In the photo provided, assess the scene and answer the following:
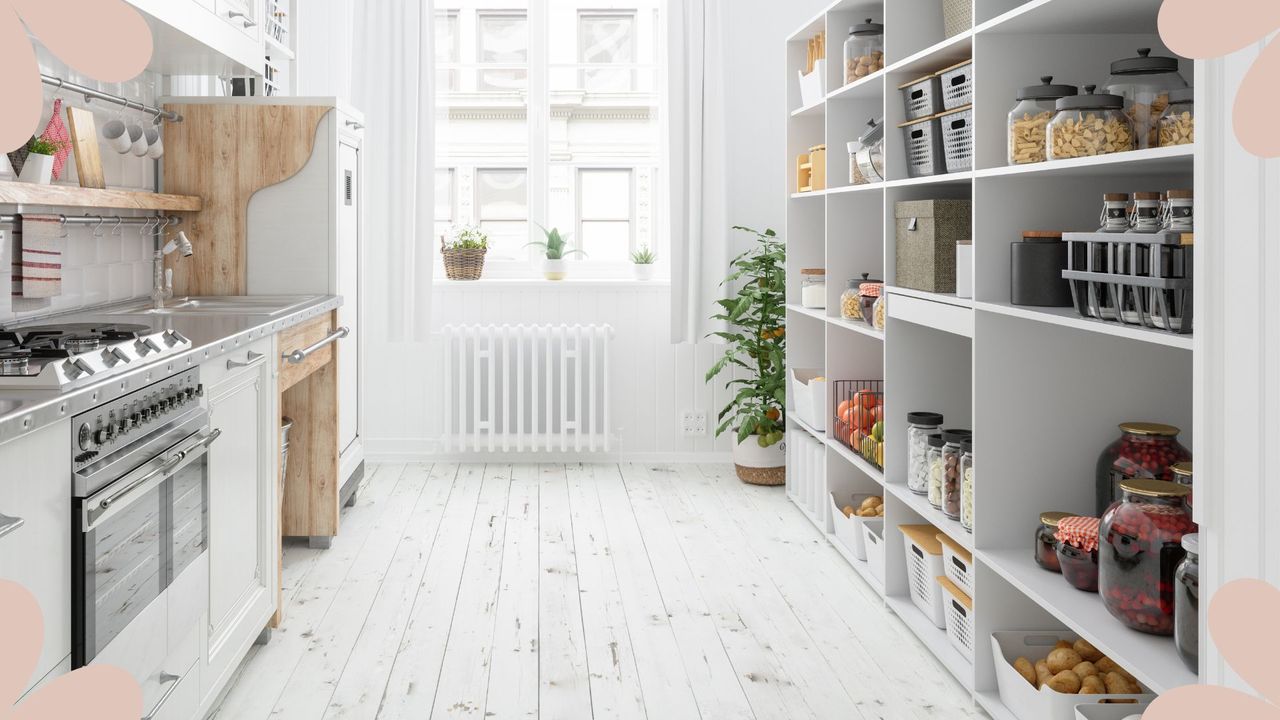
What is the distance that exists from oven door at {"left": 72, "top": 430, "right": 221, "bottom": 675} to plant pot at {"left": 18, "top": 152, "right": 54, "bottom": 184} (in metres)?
0.90

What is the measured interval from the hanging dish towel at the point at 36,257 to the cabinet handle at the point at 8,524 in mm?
1524

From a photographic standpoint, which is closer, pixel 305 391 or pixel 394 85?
pixel 305 391

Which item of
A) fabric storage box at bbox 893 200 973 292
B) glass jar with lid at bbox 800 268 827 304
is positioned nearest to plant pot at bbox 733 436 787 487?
glass jar with lid at bbox 800 268 827 304

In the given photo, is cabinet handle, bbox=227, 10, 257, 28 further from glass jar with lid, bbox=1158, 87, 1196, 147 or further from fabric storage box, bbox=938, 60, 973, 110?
glass jar with lid, bbox=1158, 87, 1196, 147

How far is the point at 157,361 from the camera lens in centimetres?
189

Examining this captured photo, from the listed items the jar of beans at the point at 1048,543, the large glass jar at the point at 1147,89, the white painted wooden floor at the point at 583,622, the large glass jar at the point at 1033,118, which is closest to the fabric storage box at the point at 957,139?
the large glass jar at the point at 1033,118

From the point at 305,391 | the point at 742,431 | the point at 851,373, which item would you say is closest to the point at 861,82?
the point at 851,373

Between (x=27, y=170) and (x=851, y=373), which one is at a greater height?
(x=27, y=170)

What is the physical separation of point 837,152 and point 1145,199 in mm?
1811

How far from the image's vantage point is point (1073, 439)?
7.87 feet

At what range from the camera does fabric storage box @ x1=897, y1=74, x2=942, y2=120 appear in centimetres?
282

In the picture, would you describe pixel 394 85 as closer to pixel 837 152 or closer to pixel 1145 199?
pixel 837 152

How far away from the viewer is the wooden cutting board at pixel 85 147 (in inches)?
111

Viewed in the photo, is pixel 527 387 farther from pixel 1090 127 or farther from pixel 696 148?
pixel 1090 127
